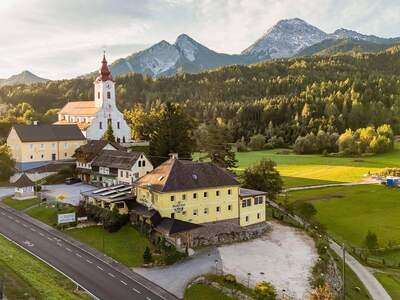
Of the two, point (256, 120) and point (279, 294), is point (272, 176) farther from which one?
point (256, 120)

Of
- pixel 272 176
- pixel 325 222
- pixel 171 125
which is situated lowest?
pixel 325 222

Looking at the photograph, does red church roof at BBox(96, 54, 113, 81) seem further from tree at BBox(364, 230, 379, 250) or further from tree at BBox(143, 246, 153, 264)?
tree at BBox(364, 230, 379, 250)

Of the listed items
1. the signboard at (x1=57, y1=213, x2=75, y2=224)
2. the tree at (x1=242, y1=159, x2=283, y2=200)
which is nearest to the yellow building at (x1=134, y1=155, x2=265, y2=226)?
the signboard at (x1=57, y1=213, x2=75, y2=224)

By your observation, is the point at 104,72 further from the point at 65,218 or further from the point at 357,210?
the point at 357,210

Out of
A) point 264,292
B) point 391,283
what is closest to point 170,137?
point 391,283

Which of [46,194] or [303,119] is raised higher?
[303,119]

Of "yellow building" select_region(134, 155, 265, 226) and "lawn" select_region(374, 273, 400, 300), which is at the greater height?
"yellow building" select_region(134, 155, 265, 226)

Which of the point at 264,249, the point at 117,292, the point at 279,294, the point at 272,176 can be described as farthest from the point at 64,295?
the point at 272,176
